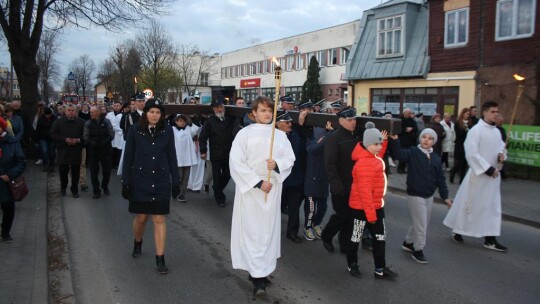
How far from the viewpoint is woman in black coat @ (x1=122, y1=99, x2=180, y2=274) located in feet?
17.1

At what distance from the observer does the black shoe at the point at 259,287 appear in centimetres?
458

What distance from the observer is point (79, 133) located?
952cm

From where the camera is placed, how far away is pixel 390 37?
22031mm

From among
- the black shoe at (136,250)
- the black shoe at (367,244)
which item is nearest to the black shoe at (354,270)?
the black shoe at (367,244)

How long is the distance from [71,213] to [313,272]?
15.9 feet

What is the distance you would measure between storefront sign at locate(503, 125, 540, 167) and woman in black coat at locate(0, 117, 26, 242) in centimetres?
1115

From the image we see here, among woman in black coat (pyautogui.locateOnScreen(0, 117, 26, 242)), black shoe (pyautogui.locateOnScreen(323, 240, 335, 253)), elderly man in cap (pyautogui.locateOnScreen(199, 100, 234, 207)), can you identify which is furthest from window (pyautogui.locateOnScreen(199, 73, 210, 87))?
black shoe (pyautogui.locateOnScreen(323, 240, 335, 253))

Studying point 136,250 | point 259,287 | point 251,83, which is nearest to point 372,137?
point 259,287

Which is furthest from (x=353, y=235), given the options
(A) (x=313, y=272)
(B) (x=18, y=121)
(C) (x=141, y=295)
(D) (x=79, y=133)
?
(B) (x=18, y=121)

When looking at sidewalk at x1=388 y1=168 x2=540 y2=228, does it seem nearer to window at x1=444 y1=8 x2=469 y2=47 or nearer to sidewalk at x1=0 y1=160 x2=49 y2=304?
sidewalk at x1=0 y1=160 x2=49 y2=304

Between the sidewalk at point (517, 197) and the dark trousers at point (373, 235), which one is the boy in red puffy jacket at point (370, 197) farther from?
the sidewalk at point (517, 197)

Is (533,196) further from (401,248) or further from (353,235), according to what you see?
(353,235)

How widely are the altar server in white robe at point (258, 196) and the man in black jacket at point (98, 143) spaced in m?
5.67

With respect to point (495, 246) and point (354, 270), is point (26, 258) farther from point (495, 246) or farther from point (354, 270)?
point (495, 246)
